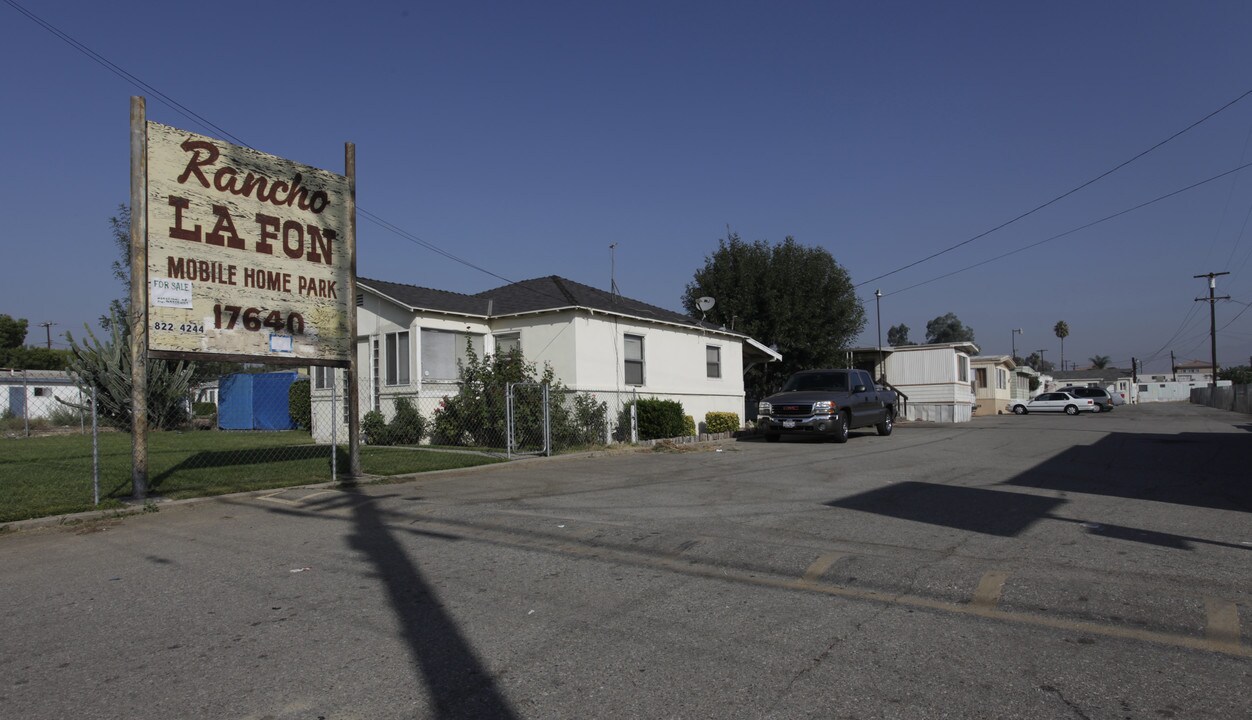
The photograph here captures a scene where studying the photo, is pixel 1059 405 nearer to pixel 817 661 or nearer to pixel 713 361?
pixel 713 361

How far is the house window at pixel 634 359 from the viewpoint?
65.4ft

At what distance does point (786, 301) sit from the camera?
3077 cm

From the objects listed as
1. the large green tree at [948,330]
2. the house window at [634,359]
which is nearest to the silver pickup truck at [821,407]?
the house window at [634,359]

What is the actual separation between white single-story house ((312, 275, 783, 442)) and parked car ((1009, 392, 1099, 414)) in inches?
1390

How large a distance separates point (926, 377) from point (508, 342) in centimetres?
2418

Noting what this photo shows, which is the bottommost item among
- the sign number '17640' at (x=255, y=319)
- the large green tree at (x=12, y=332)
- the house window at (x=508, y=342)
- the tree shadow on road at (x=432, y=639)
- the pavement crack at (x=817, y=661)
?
the pavement crack at (x=817, y=661)

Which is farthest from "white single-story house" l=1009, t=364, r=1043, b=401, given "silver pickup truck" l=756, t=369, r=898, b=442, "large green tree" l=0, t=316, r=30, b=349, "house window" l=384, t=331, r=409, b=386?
"large green tree" l=0, t=316, r=30, b=349

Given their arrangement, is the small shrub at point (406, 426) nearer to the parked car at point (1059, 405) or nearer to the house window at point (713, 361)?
the house window at point (713, 361)

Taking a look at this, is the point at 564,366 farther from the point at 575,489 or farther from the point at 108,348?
the point at 108,348

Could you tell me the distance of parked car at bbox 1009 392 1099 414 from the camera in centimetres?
4735

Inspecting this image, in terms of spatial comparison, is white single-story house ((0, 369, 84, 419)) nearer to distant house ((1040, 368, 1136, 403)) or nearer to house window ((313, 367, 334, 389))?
house window ((313, 367, 334, 389))

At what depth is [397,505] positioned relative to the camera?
936 centimetres

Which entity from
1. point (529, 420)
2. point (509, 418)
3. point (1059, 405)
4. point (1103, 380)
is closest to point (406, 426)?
point (529, 420)

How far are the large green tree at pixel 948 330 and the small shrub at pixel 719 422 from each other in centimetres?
11047
